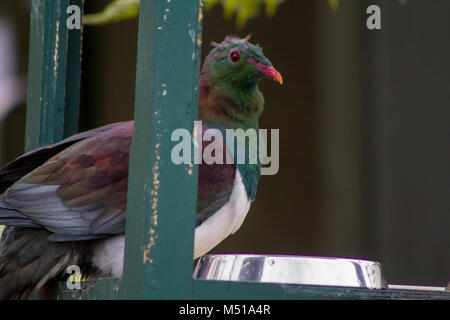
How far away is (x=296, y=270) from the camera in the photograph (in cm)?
180

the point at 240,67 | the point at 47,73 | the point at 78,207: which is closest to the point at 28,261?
the point at 78,207

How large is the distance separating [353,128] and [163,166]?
3930 millimetres

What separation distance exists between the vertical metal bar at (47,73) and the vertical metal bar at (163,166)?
1.02m

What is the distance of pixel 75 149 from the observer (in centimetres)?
213

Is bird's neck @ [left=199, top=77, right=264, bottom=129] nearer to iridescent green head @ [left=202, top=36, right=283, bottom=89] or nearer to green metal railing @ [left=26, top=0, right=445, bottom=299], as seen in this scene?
iridescent green head @ [left=202, top=36, right=283, bottom=89]

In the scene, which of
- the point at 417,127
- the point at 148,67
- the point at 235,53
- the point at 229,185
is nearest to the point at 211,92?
the point at 235,53

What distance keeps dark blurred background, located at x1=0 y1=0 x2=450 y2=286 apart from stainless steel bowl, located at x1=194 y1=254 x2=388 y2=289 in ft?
9.87

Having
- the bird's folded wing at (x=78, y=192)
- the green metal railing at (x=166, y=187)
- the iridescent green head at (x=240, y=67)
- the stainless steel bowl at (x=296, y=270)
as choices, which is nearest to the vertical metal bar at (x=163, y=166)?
the green metal railing at (x=166, y=187)

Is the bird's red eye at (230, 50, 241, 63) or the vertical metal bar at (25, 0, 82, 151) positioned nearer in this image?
the vertical metal bar at (25, 0, 82, 151)

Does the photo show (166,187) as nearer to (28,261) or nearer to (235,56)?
(28,261)

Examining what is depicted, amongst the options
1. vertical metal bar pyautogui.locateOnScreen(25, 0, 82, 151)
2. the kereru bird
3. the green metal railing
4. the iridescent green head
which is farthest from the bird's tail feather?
the iridescent green head

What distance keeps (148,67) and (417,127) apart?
3.70m

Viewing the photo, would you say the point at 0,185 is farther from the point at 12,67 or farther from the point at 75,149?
the point at 12,67

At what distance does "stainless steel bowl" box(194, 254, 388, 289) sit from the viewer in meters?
1.78
